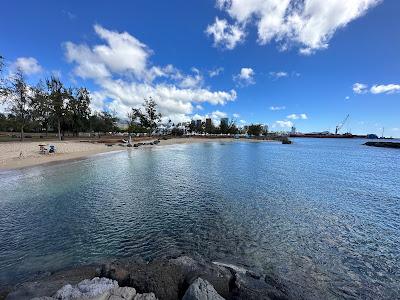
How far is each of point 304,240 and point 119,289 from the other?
299 inches

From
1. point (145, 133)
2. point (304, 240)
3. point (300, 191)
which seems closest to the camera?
point (304, 240)

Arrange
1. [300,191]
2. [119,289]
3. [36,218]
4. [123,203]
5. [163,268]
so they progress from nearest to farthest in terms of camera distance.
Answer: [119,289] < [163,268] < [36,218] < [123,203] < [300,191]

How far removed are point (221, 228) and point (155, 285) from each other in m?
5.67

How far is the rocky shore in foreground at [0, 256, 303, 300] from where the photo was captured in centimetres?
494

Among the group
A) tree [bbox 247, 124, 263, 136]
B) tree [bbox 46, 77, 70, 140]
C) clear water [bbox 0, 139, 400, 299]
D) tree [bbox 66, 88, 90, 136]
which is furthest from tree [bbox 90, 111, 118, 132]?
tree [bbox 247, 124, 263, 136]

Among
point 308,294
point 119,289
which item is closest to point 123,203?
point 119,289

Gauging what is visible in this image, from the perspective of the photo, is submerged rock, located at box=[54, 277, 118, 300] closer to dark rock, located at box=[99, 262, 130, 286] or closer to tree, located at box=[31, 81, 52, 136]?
dark rock, located at box=[99, 262, 130, 286]

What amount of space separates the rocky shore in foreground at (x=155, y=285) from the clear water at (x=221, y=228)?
158cm

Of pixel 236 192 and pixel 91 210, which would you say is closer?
pixel 91 210

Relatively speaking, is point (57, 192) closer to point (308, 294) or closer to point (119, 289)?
point (119, 289)

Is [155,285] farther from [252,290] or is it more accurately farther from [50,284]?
[50,284]

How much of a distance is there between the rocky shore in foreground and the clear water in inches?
62.2

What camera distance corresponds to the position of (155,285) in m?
5.37

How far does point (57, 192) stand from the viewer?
16.3 meters
